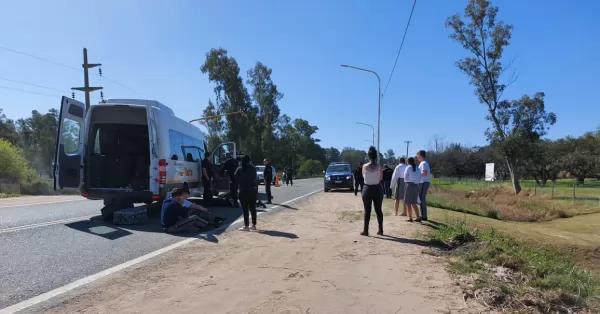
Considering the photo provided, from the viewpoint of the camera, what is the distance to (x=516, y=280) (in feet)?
18.4

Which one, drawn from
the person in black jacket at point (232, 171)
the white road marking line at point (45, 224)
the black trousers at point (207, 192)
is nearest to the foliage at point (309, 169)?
the black trousers at point (207, 192)

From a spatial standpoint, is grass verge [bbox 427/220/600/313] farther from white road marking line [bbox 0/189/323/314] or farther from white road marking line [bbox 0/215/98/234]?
white road marking line [bbox 0/215/98/234]

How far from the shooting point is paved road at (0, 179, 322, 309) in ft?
17.2

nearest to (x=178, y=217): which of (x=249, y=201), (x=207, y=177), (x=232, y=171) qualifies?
(x=249, y=201)

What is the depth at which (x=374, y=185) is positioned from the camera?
28.3ft

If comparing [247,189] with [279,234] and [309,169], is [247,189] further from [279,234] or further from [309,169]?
[309,169]

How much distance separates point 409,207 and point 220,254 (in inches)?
223

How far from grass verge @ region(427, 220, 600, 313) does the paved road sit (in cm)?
492

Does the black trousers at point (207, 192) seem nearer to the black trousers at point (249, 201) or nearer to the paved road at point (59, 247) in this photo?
the paved road at point (59, 247)

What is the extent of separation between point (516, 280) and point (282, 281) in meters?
3.04

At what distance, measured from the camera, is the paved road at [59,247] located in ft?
17.2

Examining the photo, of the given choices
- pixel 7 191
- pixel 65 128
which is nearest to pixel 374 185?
pixel 65 128

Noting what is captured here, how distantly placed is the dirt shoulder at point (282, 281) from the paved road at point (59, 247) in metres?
0.57

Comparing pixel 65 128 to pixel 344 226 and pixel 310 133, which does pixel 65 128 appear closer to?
pixel 344 226
